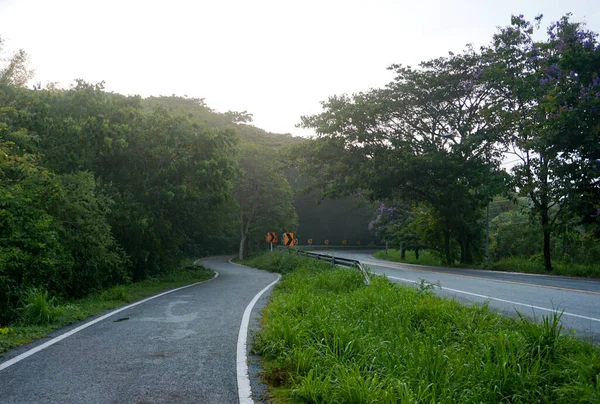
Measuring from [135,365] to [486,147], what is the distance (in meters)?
26.0

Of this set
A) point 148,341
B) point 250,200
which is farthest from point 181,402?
point 250,200

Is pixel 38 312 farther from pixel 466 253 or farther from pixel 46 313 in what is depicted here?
pixel 466 253

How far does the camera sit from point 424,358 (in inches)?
220

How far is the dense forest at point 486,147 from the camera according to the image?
19.7 metres

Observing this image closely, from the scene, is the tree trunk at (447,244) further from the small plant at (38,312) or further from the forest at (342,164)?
the small plant at (38,312)

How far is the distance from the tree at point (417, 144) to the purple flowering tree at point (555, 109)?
301 centimetres

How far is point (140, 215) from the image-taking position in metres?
18.2

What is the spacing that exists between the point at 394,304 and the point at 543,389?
4.07m

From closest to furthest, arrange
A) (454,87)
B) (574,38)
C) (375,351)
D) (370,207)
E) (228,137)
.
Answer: (375,351) → (574,38) → (228,137) → (454,87) → (370,207)

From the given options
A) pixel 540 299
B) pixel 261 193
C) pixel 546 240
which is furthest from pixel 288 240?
pixel 540 299

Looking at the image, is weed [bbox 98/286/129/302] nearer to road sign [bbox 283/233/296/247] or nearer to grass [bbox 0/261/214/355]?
grass [bbox 0/261/214/355]

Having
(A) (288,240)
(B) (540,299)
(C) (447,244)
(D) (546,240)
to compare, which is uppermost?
(D) (546,240)

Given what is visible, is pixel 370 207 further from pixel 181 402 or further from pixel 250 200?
pixel 181 402

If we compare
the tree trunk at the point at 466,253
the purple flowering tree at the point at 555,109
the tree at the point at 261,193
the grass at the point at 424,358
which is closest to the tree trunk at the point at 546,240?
the purple flowering tree at the point at 555,109
